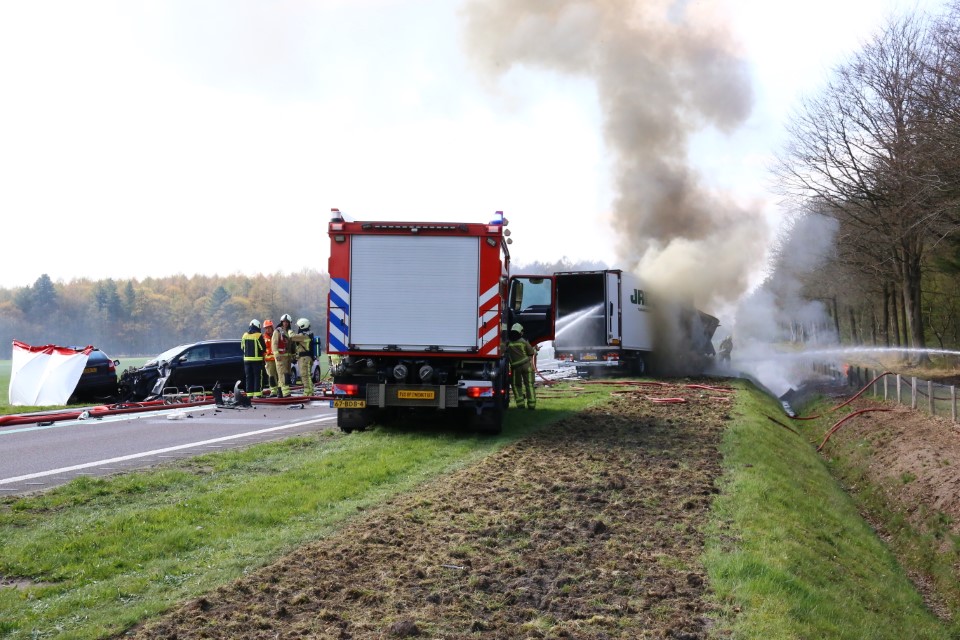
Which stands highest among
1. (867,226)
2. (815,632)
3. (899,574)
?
(867,226)

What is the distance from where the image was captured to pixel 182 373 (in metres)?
21.7

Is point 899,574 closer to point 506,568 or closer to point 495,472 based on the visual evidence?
point 495,472

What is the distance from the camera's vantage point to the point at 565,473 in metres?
10.1

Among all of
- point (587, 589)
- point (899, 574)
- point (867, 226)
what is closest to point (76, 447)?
point (587, 589)

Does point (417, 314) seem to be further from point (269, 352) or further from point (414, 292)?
point (269, 352)

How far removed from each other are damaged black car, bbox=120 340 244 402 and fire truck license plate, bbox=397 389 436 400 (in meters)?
9.75

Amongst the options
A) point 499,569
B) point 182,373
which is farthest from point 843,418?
point 499,569

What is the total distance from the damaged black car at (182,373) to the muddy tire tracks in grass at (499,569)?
43.9 feet

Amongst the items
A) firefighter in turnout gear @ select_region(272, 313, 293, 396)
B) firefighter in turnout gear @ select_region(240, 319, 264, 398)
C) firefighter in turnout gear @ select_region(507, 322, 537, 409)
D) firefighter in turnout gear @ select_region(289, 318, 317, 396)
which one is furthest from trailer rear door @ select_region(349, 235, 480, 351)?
firefighter in turnout gear @ select_region(240, 319, 264, 398)

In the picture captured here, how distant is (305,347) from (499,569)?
45.3 ft

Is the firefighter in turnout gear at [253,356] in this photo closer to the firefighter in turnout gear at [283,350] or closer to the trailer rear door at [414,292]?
the firefighter in turnout gear at [283,350]

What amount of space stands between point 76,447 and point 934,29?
24.7 meters

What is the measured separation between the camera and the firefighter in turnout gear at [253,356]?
20.0 m

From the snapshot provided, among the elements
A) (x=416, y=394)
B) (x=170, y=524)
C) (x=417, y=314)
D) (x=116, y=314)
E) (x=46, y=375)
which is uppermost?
(x=116, y=314)
